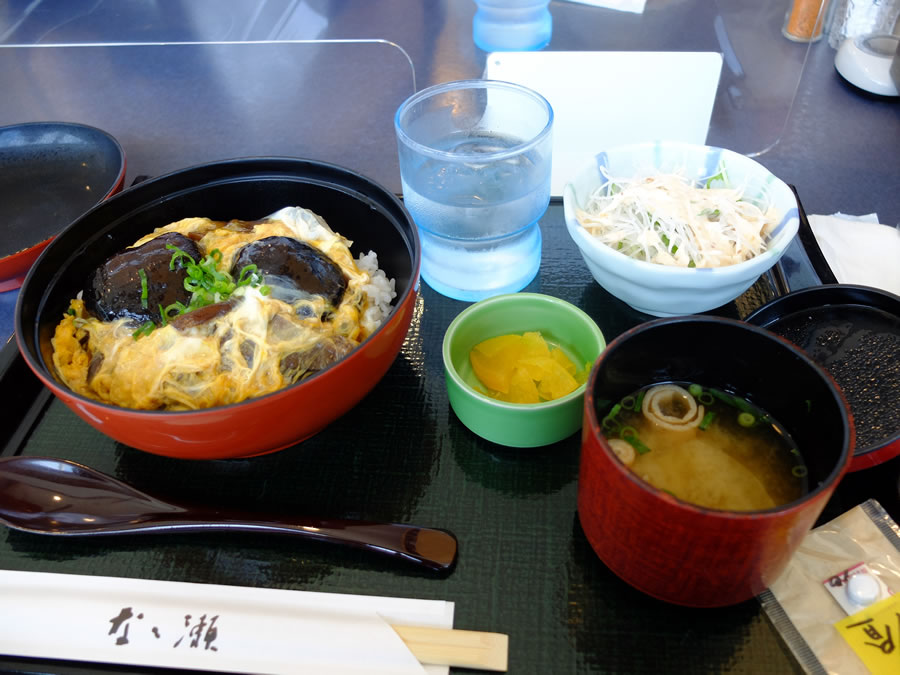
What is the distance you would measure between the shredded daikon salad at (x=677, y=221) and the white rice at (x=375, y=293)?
0.42m

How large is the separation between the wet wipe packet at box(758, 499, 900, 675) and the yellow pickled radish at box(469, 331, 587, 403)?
0.42 m

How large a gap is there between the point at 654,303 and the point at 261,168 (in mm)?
851

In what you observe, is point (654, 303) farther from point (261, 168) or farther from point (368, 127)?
point (368, 127)

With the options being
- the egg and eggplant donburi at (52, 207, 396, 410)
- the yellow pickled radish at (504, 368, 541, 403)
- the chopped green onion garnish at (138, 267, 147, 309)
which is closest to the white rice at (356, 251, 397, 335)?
the egg and eggplant donburi at (52, 207, 396, 410)

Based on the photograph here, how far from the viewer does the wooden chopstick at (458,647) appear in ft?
2.65

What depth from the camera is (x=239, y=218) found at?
4.43ft

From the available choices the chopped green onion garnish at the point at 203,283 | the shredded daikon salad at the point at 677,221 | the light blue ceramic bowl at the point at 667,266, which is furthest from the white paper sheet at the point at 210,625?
the shredded daikon salad at the point at 677,221

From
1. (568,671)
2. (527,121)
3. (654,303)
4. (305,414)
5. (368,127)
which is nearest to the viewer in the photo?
(568,671)

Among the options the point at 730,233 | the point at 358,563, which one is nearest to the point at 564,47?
the point at 730,233

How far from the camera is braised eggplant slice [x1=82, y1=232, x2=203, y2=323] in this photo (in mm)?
1072

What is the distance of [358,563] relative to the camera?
0.94 metres

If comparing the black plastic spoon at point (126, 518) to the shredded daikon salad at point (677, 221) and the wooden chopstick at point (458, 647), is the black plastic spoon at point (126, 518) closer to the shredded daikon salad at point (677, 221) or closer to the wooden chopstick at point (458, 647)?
the wooden chopstick at point (458, 647)

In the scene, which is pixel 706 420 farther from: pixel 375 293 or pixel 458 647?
pixel 375 293

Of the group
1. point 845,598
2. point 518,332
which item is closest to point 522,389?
point 518,332
